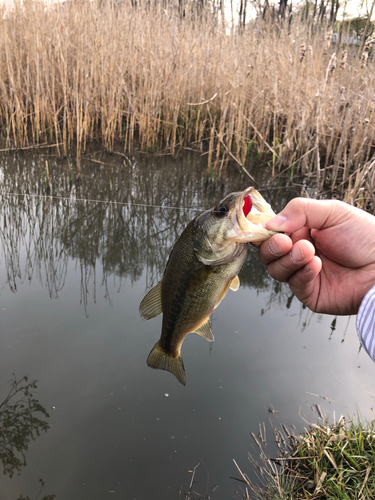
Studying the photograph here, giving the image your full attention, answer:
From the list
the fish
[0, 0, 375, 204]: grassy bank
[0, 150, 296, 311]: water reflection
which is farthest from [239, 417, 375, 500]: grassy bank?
[0, 0, 375, 204]: grassy bank

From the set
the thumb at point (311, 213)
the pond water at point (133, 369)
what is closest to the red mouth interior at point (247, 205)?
the thumb at point (311, 213)

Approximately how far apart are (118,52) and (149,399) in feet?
20.6

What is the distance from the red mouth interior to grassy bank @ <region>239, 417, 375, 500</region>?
133 cm

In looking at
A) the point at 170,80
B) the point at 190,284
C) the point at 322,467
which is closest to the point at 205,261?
the point at 190,284

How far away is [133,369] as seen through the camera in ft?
8.77

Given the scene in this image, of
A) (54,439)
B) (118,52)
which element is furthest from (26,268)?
(118,52)

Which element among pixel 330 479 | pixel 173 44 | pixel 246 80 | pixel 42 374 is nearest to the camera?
pixel 330 479

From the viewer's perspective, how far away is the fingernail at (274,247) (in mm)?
1606

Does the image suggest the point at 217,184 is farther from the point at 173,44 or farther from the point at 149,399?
the point at 149,399

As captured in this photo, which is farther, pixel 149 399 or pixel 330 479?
pixel 149 399

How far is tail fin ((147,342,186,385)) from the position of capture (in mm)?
1778

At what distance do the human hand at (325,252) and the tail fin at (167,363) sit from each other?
1.99 feet

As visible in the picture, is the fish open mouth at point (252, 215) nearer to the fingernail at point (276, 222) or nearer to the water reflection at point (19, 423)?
the fingernail at point (276, 222)

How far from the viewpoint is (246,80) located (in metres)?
6.71
